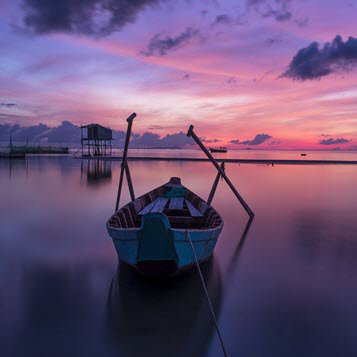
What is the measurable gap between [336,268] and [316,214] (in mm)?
10477

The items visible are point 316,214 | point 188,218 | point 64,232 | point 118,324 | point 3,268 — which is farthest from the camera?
point 316,214

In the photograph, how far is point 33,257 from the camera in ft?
34.8

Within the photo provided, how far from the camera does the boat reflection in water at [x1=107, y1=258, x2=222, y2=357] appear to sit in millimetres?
5910

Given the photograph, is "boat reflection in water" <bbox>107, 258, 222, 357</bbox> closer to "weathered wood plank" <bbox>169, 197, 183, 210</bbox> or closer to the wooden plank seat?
the wooden plank seat

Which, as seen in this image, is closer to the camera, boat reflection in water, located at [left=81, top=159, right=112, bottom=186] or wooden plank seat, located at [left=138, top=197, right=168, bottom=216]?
wooden plank seat, located at [left=138, top=197, right=168, bottom=216]

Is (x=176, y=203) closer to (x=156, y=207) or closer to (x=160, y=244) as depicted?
(x=156, y=207)

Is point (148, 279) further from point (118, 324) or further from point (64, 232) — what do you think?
point (64, 232)

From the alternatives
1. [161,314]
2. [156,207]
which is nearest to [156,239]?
[161,314]

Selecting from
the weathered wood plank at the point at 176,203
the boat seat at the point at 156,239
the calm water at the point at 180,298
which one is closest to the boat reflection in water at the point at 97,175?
the weathered wood plank at the point at 176,203

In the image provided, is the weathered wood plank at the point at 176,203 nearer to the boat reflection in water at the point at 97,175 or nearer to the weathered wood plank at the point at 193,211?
the weathered wood plank at the point at 193,211

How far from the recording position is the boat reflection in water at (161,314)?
5.91 meters

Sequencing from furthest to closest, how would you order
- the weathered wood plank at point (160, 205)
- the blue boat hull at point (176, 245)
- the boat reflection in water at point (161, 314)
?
1. the weathered wood plank at point (160, 205)
2. the blue boat hull at point (176, 245)
3. the boat reflection in water at point (161, 314)

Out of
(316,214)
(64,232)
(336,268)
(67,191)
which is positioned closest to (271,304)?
(336,268)

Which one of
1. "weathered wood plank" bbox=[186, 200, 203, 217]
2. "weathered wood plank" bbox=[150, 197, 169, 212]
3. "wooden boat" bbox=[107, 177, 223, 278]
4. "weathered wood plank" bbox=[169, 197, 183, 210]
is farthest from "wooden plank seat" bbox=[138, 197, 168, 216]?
"wooden boat" bbox=[107, 177, 223, 278]
